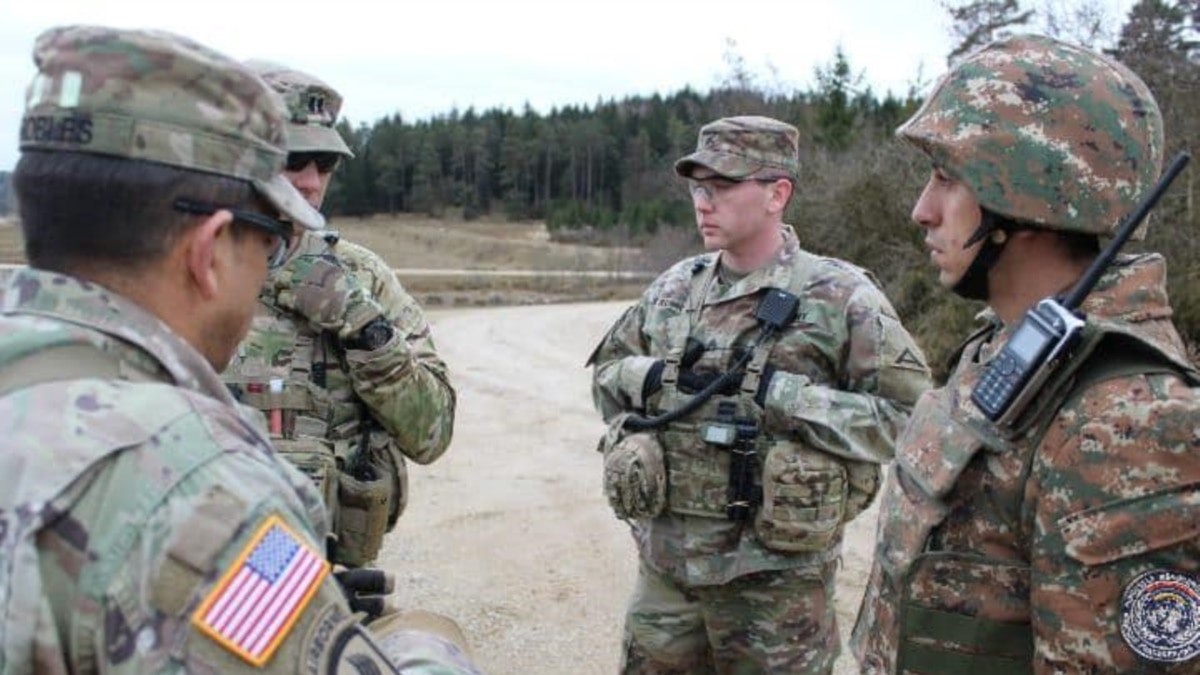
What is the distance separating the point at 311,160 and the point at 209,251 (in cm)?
203

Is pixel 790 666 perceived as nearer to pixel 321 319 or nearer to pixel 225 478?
pixel 321 319

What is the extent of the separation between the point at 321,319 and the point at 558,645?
10.4 feet

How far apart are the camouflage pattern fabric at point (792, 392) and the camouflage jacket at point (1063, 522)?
1278 mm

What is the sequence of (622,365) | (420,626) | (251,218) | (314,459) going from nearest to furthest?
(251,218), (420,626), (314,459), (622,365)

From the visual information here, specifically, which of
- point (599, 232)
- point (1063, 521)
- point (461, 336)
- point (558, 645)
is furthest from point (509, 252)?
point (1063, 521)

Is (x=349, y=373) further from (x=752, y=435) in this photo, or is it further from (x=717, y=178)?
(x=717, y=178)

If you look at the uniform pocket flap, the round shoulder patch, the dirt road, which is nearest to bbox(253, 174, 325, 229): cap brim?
the uniform pocket flap

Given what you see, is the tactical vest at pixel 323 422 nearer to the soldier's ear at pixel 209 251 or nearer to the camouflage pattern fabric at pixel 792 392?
the camouflage pattern fabric at pixel 792 392

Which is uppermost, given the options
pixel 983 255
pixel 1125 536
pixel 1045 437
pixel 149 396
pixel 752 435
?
pixel 983 255

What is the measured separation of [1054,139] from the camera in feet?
6.94

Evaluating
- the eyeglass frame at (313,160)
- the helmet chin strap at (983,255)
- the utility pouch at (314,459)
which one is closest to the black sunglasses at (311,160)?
the eyeglass frame at (313,160)

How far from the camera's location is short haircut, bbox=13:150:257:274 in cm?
141

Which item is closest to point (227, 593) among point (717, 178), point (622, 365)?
point (622, 365)

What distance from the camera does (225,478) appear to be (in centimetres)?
130
